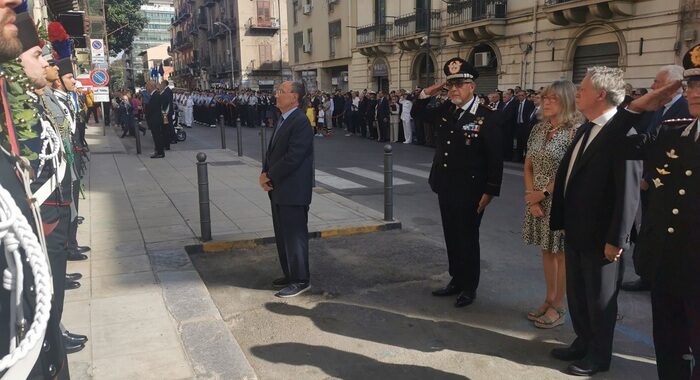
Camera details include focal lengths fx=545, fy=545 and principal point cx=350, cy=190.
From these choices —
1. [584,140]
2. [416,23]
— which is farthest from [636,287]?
[416,23]

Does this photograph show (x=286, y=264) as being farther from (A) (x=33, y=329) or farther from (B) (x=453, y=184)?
(A) (x=33, y=329)

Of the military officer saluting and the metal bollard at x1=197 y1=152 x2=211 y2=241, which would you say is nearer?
the military officer saluting

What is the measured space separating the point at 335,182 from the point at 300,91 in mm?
6371

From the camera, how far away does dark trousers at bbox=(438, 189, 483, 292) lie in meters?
4.45

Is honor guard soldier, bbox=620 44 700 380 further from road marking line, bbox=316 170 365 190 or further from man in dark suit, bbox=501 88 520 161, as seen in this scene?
man in dark suit, bbox=501 88 520 161

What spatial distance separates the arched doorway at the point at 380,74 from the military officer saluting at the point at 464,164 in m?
26.3

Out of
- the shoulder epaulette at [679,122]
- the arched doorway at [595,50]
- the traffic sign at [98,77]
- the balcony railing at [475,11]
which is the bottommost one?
the shoulder epaulette at [679,122]

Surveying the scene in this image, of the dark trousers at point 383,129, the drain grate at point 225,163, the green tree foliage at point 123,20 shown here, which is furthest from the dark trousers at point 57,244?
the green tree foliage at point 123,20

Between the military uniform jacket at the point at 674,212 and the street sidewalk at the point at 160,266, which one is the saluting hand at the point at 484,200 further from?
the street sidewalk at the point at 160,266

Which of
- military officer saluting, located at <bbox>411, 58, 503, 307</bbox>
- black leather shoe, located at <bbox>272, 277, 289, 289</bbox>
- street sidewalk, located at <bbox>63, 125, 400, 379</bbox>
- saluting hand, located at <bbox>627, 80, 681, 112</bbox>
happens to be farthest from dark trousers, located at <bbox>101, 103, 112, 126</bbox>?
saluting hand, located at <bbox>627, 80, 681, 112</bbox>

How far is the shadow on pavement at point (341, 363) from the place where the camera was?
3541 millimetres

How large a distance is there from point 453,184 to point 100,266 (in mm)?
3602

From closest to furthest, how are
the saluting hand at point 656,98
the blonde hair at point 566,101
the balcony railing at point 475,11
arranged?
the saluting hand at point 656,98 → the blonde hair at point 566,101 → the balcony railing at point 475,11

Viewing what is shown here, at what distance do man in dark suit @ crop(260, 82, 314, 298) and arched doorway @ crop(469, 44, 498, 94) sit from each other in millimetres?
18600
